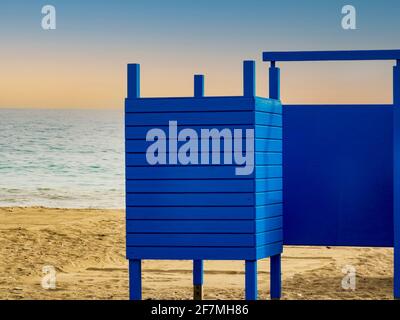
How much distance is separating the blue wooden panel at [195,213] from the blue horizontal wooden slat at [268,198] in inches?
5.9

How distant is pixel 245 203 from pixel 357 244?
168 centimetres

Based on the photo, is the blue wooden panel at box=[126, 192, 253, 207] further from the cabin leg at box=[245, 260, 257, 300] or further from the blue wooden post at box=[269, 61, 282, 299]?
the blue wooden post at box=[269, 61, 282, 299]

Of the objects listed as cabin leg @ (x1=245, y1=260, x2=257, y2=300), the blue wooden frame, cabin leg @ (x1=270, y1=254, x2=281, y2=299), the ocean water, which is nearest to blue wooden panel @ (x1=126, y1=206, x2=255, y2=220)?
cabin leg @ (x1=245, y1=260, x2=257, y2=300)

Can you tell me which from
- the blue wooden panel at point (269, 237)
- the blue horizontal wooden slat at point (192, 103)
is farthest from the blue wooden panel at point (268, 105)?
the blue wooden panel at point (269, 237)

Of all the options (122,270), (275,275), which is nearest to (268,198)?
(275,275)

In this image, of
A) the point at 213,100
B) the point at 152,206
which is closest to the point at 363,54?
the point at 213,100

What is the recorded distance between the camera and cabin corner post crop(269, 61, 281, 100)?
7.43 metres

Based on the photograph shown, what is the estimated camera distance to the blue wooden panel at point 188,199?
6.40 metres

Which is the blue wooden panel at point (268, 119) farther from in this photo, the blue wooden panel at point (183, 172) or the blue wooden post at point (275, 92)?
the blue wooden panel at point (183, 172)

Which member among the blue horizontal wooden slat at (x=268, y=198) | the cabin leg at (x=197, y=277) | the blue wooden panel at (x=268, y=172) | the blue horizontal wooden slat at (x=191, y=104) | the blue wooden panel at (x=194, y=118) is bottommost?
the cabin leg at (x=197, y=277)

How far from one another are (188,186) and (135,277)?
0.86m

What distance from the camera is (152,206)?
6453mm

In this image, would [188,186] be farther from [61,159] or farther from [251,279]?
[61,159]
